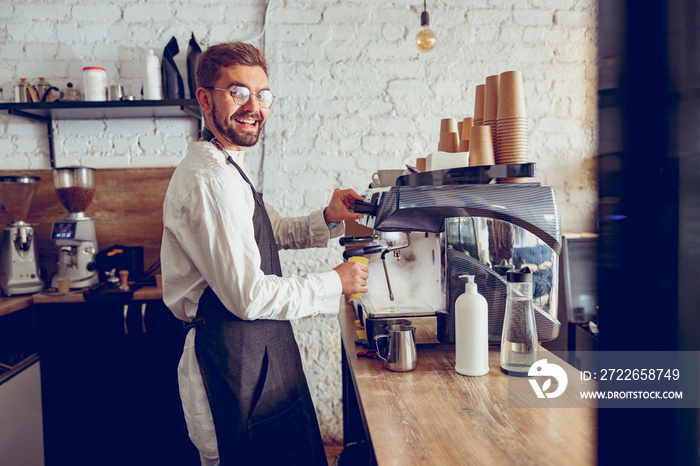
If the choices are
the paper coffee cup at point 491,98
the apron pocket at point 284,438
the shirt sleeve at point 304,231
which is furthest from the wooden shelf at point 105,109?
the apron pocket at point 284,438

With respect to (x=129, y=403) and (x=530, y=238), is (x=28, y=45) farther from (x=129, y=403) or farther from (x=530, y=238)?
(x=530, y=238)

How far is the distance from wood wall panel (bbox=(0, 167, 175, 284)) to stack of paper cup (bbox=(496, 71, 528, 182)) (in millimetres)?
2004

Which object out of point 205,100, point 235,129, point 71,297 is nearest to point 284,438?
point 235,129

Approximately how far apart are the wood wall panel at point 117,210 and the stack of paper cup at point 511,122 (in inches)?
78.9

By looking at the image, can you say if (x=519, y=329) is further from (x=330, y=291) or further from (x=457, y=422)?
(x=330, y=291)

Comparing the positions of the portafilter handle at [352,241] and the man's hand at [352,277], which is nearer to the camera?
the man's hand at [352,277]

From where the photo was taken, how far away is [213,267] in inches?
48.4

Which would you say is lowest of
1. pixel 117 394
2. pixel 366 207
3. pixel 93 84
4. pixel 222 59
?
pixel 117 394

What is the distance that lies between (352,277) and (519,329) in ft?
1.57

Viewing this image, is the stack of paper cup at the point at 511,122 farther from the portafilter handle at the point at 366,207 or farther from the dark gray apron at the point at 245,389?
the dark gray apron at the point at 245,389

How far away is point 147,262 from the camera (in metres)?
2.77

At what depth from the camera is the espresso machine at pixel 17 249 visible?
2.34m

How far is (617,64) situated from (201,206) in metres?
1.08

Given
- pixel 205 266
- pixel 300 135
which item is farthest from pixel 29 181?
pixel 205 266
